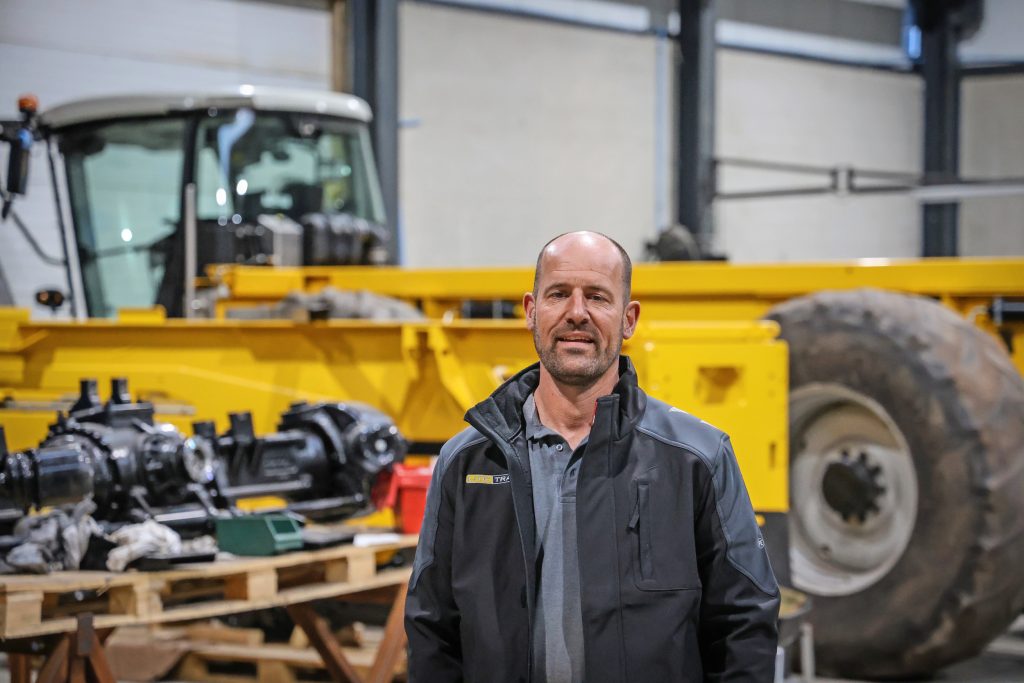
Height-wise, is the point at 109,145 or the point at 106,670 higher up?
the point at 109,145

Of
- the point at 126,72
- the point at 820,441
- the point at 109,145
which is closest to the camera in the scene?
the point at 820,441

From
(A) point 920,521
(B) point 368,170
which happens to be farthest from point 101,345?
(A) point 920,521

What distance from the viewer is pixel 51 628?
4.03 metres

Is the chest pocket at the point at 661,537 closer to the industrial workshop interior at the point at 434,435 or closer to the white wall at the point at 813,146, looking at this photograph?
the industrial workshop interior at the point at 434,435

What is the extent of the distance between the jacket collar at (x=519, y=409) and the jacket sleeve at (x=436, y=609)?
4.4 inches

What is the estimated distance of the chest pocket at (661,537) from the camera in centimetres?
244

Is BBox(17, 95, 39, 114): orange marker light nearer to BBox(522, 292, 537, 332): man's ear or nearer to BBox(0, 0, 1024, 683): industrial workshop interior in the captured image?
BBox(0, 0, 1024, 683): industrial workshop interior


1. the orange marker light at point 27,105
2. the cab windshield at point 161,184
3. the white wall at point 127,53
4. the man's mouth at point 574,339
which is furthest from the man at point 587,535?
the white wall at point 127,53

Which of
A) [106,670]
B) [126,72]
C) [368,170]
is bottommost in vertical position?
[106,670]

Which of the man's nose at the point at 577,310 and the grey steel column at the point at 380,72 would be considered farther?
the grey steel column at the point at 380,72

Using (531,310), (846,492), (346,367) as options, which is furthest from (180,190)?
(531,310)

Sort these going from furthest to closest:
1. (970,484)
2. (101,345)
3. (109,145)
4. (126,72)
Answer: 1. (126,72)
2. (109,145)
3. (101,345)
4. (970,484)

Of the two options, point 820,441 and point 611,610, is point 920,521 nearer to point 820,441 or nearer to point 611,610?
point 820,441

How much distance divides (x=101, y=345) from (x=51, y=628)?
299 cm
